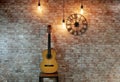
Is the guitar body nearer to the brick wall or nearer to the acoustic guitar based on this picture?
the acoustic guitar

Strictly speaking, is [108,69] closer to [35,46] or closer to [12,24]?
[35,46]

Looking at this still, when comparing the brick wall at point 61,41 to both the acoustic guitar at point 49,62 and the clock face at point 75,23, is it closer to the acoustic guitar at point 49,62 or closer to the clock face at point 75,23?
the clock face at point 75,23

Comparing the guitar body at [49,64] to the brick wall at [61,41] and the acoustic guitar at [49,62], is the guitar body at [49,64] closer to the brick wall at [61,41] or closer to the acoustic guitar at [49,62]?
the acoustic guitar at [49,62]

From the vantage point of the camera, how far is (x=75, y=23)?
452 cm

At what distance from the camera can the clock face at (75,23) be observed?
452 cm

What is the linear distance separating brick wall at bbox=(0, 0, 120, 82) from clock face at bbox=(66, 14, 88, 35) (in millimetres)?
93

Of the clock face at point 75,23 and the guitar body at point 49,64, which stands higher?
the clock face at point 75,23

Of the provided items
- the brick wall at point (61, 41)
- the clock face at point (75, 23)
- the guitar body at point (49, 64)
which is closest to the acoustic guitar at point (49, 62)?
the guitar body at point (49, 64)

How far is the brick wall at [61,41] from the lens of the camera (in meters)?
4.50

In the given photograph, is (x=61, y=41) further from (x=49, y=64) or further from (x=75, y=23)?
(x=49, y=64)

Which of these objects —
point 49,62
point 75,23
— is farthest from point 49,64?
point 75,23

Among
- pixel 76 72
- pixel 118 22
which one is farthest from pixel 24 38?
pixel 118 22

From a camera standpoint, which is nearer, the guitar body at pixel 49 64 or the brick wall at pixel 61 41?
the guitar body at pixel 49 64

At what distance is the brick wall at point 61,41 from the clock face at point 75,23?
0.09 metres
